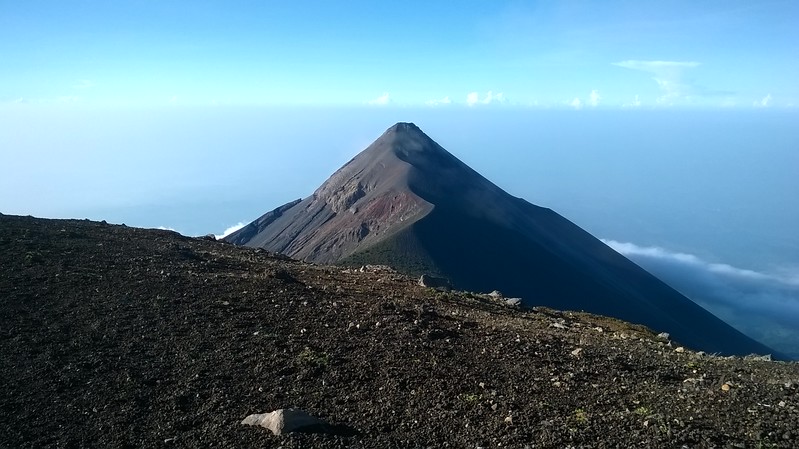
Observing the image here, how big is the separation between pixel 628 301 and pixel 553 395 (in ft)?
405

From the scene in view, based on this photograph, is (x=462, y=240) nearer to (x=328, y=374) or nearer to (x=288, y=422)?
(x=328, y=374)

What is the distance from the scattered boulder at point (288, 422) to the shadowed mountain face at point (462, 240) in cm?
9808

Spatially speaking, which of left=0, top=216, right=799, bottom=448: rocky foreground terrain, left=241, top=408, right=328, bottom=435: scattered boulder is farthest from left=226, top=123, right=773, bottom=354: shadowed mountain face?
left=241, top=408, right=328, bottom=435: scattered boulder

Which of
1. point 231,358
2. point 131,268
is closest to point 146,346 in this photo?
point 231,358

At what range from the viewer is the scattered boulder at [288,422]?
911cm

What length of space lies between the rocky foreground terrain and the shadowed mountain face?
91.7 metres

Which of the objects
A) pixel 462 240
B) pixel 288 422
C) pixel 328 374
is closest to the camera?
pixel 288 422

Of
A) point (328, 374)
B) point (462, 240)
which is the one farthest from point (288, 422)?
point (462, 240)

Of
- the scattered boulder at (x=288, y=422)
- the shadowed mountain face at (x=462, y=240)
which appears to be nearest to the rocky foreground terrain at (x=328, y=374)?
the scattered boulder at (x=288, y=422)

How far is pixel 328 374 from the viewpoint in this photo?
1147 centimetres

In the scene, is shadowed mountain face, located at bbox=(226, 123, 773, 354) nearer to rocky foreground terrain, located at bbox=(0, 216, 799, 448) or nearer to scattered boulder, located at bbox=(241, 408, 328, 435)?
rocky foreground terrain, located at bbox=(0, 216, 799, 448)

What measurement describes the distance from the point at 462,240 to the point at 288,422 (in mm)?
119190

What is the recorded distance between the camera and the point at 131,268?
61.0 ft

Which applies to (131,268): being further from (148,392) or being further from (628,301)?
(628,301)
